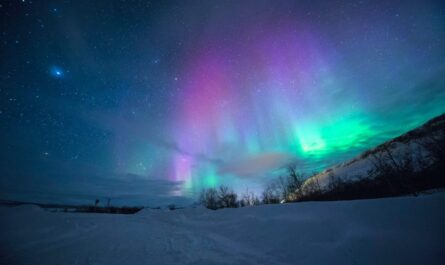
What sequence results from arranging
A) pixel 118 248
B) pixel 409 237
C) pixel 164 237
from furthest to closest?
pixel 164 237 < pixel 118 248 < pixel 409 237

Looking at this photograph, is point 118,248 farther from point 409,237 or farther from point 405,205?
point 405,205

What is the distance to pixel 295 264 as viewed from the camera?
484 cm

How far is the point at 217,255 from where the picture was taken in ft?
18.8

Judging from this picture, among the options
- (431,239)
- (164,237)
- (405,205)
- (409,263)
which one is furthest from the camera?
(164,237)

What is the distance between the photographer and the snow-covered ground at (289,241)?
448cm

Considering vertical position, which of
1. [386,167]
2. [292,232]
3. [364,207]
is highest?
[386,167]

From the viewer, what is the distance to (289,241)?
6266 millimetres

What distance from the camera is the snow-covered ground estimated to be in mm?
4480

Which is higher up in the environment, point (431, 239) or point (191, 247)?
Answer: point (431, 239)

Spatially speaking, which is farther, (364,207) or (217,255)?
(364,207)

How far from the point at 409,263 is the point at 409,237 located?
903 mm

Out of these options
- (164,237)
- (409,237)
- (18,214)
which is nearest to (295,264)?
(409,237)

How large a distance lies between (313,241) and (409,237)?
2323mm

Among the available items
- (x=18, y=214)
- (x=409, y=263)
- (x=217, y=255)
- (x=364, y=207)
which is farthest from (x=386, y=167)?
(x=18, y=214)
